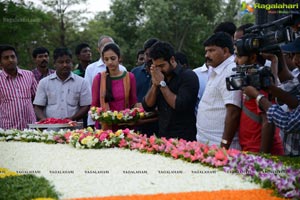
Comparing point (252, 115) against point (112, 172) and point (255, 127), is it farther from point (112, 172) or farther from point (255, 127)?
point (112, 172)

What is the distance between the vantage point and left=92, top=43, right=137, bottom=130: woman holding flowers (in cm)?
634

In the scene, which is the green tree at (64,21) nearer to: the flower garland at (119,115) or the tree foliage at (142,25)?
the tree foliage at (142,25)

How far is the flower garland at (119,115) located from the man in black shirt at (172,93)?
422mm

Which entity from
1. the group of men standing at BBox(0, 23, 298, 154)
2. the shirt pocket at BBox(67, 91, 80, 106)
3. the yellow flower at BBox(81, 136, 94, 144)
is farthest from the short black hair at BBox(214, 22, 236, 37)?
the yellow flower at BBox(81, 136, 94, 144)

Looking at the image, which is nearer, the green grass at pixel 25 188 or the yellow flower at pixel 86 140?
the green grass at pixel 25 188

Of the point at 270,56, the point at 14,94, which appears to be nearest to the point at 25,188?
the point at 270,56

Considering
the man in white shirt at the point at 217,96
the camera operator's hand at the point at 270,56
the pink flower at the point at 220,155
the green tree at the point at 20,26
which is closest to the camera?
the pink flower at the point at 220,155

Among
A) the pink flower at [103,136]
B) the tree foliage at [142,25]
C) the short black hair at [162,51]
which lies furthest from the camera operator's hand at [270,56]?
the tree foliage at [142,25]

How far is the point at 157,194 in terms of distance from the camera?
3.45 meters

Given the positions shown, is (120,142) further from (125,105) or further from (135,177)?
(135,177)

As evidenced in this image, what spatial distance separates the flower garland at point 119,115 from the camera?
5.95 m

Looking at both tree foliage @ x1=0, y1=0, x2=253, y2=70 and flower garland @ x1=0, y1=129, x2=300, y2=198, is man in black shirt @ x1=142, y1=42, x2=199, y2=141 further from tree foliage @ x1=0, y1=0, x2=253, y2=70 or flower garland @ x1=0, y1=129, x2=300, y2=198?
tree foliage @ x1=0, y1=0, x2=253, y2=70

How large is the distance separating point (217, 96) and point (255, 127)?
564mm

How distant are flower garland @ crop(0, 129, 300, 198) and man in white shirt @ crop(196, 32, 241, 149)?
0.35 meters
